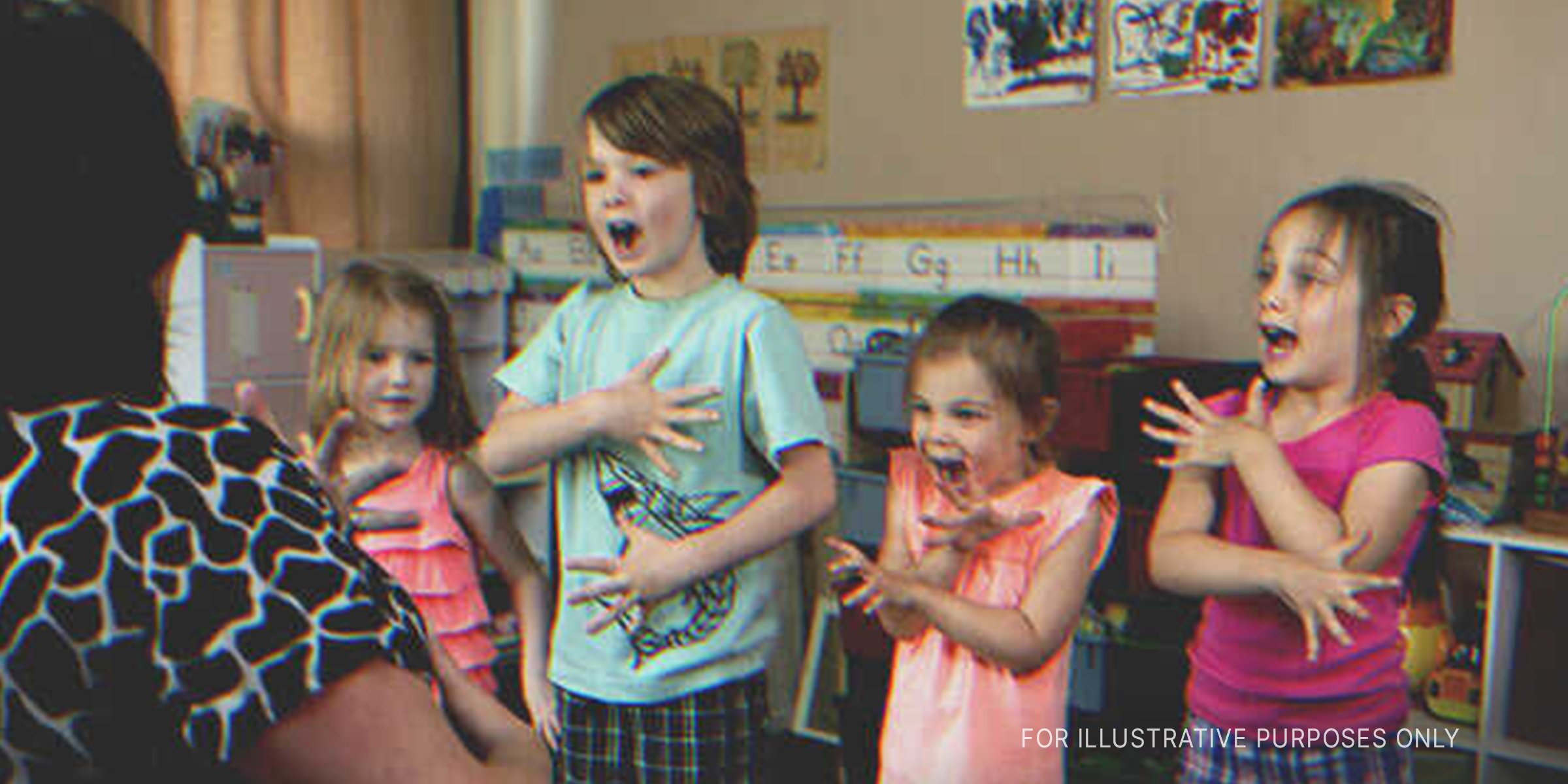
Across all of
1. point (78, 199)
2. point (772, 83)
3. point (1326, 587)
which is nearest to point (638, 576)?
point (1326, 587)

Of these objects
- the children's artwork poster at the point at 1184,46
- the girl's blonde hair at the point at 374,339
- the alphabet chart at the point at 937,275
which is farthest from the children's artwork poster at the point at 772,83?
the girl's blonde hair at the point at 374,339

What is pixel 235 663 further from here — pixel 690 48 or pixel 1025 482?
pixel 690 48

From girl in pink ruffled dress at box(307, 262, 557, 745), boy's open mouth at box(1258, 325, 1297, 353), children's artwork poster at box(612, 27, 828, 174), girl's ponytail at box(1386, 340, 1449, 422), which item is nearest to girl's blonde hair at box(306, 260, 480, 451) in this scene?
girl in pink ruffled dress at box(307, 262, 557, 745)

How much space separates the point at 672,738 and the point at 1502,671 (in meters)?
1.45

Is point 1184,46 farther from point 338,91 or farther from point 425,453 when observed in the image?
point 338,91

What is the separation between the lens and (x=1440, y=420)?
208 centimetres

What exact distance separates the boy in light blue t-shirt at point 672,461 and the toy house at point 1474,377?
A: 1.27 metres

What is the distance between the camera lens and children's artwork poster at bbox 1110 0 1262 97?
252 centimetres

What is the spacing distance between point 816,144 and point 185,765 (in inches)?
109

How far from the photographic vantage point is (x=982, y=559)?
149cm

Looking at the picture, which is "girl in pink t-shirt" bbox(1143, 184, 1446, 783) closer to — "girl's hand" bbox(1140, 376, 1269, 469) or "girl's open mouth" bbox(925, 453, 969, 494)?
"girl's hand" bbox(1140, 376, 1269, 469)

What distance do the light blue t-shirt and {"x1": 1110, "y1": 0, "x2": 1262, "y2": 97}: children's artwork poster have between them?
1482mm

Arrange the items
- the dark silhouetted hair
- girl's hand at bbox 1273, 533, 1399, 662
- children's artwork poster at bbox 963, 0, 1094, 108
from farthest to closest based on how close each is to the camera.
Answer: children's artwork poster at bbox 963, 0, 1094, 108, girl's hand at bbox 1273, 533, 1399, 662, the dark silhouetted hair

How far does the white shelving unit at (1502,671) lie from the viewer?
203 centimetres
